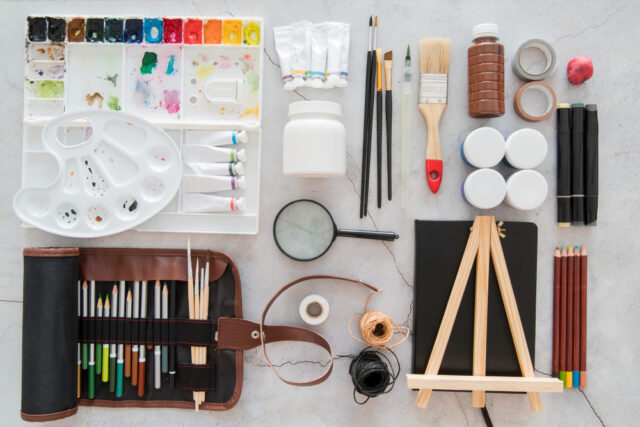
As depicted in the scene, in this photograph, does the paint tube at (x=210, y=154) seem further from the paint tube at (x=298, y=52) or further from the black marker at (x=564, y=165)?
the black marker at (x=564, y=165)

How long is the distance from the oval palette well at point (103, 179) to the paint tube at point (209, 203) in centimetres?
4

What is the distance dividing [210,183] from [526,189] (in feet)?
2.26

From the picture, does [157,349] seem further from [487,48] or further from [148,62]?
[487,48]

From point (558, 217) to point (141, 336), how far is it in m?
0.97

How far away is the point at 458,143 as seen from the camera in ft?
3.25

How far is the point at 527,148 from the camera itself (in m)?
0.93

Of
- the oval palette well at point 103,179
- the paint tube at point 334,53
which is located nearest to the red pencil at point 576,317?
the paint tube at point 334,53

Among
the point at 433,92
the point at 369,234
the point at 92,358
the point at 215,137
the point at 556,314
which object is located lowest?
the point at 92,358

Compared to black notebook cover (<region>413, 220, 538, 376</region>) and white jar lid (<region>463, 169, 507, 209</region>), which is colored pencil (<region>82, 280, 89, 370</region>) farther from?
white jar lid (<region>463, 169, 507, 209</region>)

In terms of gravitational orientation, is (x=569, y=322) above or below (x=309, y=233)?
below

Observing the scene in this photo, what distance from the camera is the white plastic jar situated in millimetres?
893

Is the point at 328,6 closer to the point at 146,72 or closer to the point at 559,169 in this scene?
the point at 146,72

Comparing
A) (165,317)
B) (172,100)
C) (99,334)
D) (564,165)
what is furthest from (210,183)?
(564,165)

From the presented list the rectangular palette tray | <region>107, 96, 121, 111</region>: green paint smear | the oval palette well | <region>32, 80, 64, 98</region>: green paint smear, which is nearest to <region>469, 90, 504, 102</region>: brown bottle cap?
the rectangular palette tray
